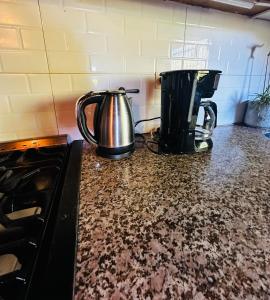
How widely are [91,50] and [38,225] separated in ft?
2.09

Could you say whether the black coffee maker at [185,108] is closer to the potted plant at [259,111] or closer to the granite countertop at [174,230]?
the granite countertop at [174,230]

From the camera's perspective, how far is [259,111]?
3.14 feet

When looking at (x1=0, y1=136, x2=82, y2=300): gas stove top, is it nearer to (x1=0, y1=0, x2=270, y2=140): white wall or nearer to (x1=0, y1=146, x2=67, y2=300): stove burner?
(x1=0, y1=146, x2=67, y2=300): stove burner

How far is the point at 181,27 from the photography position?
78 centimetres

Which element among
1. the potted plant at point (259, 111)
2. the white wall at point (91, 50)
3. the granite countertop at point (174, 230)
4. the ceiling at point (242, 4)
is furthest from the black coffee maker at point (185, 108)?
the potted plant at point (259, 111)

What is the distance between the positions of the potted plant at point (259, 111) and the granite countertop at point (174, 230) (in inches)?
19.2

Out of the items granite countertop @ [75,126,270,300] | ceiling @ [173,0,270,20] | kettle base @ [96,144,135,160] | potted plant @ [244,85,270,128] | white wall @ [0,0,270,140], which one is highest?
ceiling @ [173,0,270,20]

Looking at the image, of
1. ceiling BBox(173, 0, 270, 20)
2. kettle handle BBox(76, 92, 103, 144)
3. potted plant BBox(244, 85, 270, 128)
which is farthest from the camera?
potted plant BBox(244, 85, 270, 128)

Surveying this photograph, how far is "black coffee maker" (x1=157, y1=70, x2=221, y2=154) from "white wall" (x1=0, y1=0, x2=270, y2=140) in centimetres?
20

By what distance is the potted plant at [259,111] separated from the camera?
0.92 m

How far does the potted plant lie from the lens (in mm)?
920

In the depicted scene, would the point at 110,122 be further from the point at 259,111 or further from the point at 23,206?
the point at 259,111

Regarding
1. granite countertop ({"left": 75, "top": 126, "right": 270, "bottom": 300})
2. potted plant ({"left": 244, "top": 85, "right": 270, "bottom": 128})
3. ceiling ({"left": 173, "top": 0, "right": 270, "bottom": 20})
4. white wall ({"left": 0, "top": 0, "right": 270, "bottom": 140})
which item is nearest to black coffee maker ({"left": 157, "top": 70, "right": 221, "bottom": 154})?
granite countertop ({"left": 75, "top": 126, "right": 270, "bottom": 300})

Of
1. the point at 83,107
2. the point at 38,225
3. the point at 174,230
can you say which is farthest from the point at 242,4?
the point at 38,225
